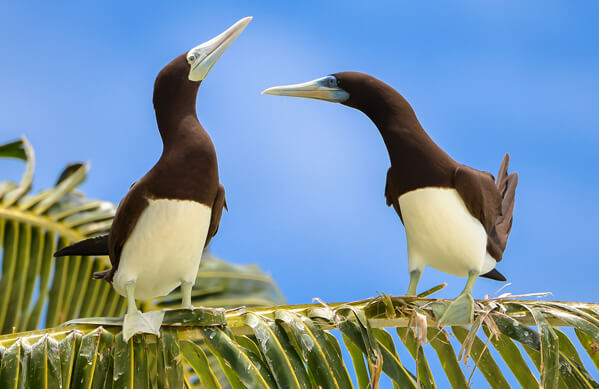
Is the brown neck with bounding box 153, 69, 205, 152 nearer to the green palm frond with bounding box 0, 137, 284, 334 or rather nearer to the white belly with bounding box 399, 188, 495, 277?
the white belly with bounding box 399, 188, 495, 277

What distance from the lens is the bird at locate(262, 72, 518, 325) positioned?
1.98 meters

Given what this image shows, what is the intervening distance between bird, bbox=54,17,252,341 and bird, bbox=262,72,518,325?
0.40 meters

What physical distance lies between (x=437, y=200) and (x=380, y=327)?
1.31ft

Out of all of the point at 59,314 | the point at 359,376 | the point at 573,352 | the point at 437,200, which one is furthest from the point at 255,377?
the point at 59,314

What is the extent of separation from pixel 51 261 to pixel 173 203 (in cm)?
220

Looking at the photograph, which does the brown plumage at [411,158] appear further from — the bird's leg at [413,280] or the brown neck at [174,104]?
the brown neck at [174,104]

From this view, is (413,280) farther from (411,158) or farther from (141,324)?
(141,324)

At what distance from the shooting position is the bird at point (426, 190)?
6.50 feet

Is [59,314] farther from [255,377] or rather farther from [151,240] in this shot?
[255,377]

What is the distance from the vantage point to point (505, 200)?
231cm

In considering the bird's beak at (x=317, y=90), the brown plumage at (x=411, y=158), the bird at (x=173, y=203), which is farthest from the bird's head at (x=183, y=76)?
the brown plumage at (x=411, y=158)

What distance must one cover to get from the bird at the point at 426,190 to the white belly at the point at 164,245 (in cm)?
55

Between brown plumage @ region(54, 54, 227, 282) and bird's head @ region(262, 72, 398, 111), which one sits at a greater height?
bird's head @ region(262, 72, 398, 111)

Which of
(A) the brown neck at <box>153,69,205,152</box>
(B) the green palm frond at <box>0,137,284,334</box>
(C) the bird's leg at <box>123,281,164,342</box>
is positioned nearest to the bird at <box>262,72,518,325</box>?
(A) the brown neck at <box>153,69,205,152</box>
